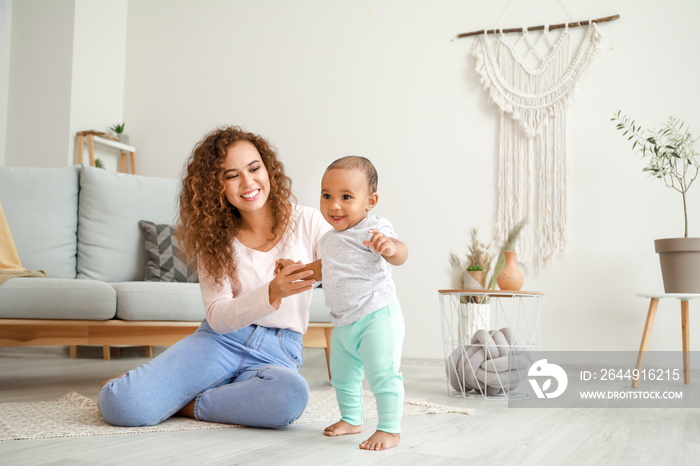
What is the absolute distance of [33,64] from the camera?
4.08 meters

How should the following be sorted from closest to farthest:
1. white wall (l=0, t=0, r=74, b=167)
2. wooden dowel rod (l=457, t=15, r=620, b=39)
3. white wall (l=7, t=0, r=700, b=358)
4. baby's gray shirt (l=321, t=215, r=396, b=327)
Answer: baby's gray shirt (l=321, t=215, r=396, b=327) < white wall (l=7, t=0, r=700, b=358) < wooden dowel rod (l=457, t=15, r=620, b=39) < white wall (l=0, t=0, r=74, b=167)

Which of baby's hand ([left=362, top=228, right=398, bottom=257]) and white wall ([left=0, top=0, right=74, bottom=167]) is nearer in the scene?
baby's hand ([left=362, top=228, right=398, bottom=257])

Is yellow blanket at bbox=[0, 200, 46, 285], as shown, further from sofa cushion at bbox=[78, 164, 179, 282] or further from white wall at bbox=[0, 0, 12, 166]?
white wall at bbox=[0, 0, 12, 166]

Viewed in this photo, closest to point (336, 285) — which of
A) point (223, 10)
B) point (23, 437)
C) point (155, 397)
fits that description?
point (155, 397)

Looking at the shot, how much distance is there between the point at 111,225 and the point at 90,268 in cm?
21

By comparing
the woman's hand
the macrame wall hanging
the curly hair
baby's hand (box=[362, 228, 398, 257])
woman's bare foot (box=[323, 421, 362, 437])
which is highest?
the macrame wall hanging

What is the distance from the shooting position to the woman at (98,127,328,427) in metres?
1.48

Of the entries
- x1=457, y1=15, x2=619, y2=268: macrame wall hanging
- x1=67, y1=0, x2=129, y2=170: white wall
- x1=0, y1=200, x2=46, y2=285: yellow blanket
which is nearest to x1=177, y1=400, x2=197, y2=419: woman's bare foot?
x1=0, y1=200, x2=46, y2=285: yellow blanket

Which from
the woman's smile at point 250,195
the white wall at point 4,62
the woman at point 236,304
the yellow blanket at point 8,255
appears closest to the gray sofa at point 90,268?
the yellow blanket at point 8,255

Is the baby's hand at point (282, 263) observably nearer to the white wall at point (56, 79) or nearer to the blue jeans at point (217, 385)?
the blue jeans at point (217, 385)

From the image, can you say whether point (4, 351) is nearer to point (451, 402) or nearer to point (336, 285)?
point (451, 402)

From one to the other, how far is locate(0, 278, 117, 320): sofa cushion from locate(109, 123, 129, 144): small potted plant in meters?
2.18

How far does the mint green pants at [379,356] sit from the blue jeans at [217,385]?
184 millimetres

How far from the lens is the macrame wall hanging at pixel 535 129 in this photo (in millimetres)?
3197
